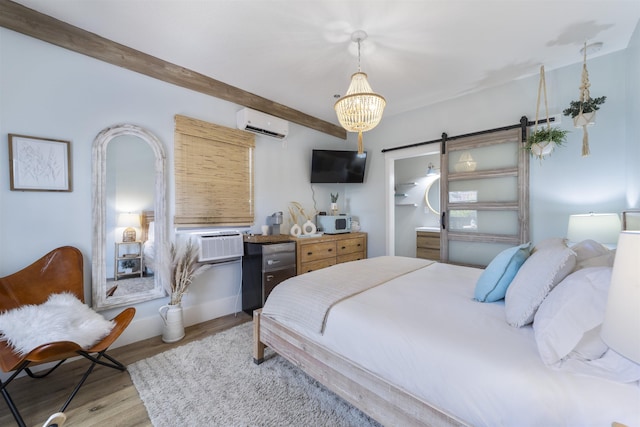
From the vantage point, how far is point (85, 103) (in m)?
2.23

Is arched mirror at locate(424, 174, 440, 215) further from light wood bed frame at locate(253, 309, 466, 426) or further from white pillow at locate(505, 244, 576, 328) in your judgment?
light wood bed frame at locate(253, 309, 466, 426)

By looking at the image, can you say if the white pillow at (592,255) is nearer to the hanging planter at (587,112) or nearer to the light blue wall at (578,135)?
the light blue wall at (578,135)

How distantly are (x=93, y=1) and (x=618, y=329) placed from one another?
3.19 meters

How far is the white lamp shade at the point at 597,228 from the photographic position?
2125 mm

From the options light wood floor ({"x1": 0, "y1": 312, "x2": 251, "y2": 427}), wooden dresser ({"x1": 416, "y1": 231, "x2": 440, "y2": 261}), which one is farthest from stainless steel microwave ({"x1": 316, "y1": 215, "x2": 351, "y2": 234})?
light wood floor ({"x1": 0, "y1": 312, "x2": 251, "y2": 427})

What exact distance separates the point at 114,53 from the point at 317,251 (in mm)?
2887

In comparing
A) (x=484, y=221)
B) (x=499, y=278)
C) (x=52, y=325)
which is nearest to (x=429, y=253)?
(x=484, y=221)

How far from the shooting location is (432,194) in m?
5.25

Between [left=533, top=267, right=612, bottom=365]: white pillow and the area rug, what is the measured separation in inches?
41.2

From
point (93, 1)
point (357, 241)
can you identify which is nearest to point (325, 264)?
point (357, 241)

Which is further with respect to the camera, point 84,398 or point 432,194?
point 432,194

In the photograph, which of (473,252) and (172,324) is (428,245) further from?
(172,324)

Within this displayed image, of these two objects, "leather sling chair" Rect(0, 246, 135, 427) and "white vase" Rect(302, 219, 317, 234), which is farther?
"white vase" Rect(302, 219, 317, 234)

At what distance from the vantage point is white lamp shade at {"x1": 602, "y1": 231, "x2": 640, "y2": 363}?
603 mm
